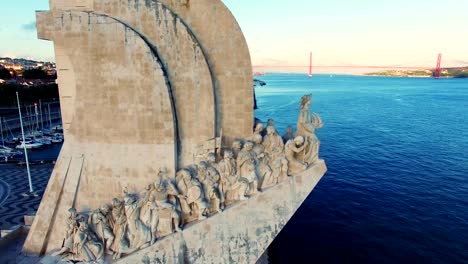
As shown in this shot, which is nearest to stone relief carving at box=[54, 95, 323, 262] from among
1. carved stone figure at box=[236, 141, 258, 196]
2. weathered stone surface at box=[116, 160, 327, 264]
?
carved stone figure at box=[236, 141, 258, 196]

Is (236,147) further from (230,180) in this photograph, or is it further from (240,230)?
(240,230)

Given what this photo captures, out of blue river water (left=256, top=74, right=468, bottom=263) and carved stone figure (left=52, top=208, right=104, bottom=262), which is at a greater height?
carved stone figure (left=52, top=208, right=104, bottom=262)

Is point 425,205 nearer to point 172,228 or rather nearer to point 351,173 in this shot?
point 351,173

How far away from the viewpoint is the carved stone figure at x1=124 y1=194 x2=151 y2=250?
933 cm

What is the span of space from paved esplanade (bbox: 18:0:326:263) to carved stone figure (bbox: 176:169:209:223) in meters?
0.04

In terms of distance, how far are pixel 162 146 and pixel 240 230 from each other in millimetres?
3574

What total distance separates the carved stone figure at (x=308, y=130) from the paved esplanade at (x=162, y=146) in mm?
34

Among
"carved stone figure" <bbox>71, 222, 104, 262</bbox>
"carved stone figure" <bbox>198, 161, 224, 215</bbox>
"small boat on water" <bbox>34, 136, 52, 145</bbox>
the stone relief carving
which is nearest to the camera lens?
"carved stone figure" <bbox>71, 222, 104, 262</bbox>

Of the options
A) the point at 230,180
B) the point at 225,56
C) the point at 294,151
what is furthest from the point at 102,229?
the point at 225,56

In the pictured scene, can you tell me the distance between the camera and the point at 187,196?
970 cm

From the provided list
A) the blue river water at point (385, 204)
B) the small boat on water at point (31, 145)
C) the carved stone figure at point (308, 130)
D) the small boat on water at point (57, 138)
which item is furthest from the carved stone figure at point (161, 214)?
the small boat on water at point (57, 138)

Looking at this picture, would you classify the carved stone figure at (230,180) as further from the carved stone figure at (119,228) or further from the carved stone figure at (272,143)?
the carved stone figure at (119,228)

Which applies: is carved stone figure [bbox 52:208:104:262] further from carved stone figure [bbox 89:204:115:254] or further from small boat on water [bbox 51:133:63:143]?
small boat on water [bbox 51:133:63:143]

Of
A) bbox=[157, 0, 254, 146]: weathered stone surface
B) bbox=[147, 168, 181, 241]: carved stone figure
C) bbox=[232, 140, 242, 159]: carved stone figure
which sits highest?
bbox=[157, 0, 254, 146]: weathered stone surface
